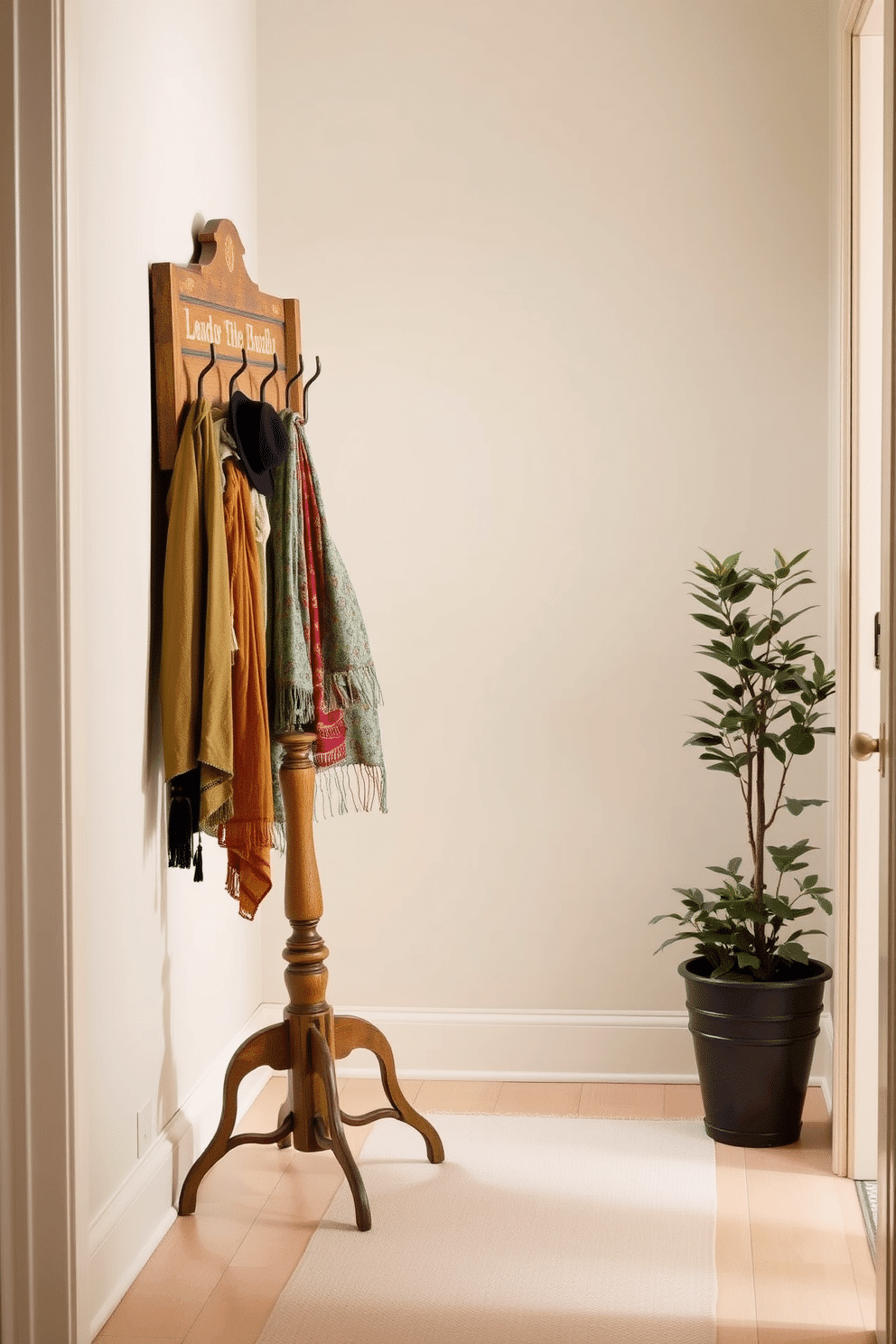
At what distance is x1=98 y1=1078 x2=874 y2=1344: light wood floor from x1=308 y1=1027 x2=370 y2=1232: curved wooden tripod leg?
105 mm

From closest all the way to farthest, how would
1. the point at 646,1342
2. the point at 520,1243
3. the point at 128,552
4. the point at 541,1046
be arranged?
1. the point at 646,1342
2. the point at 128,552
3. the point at 520,1243
4. the point at 541,1046

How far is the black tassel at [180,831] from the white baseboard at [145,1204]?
1.77ft

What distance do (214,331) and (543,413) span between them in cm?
97

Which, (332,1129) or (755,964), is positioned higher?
(755,964)

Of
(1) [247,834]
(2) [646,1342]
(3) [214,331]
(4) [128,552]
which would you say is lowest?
(2) [646,1342]

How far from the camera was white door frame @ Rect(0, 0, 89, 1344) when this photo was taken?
6.61ft

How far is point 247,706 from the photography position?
252 centimetres

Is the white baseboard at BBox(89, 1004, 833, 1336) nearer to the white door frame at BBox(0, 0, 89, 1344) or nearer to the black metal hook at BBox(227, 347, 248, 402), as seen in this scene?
the white door frame at BBox(0, 0, 89, 1344)

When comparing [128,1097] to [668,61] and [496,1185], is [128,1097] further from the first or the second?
[668,61]

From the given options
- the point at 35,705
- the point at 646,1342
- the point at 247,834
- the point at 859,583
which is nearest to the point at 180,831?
the point at 247,834

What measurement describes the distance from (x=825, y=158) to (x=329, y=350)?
1.28m

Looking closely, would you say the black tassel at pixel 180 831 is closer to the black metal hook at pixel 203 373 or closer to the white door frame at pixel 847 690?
the black metal hook at pixel 203 373

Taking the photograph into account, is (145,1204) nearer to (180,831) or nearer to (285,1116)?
(285,1116)

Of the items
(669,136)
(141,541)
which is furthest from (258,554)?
(669,136)
